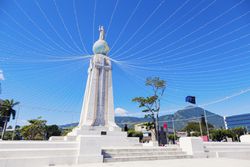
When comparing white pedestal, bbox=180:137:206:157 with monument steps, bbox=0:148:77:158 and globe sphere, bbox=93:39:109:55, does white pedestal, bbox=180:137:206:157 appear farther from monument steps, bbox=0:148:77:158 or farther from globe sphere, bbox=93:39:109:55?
globe sphere, bbox=93:39:109:55

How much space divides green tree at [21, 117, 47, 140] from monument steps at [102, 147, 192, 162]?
35.6 metres

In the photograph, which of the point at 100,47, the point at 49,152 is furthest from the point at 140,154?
the point at 100,47

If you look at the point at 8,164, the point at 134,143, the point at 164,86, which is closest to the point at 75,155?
the point at 8,164

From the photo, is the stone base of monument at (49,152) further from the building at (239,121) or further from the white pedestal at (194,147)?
the building at (239,121)

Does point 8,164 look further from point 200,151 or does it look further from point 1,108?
point 1,108

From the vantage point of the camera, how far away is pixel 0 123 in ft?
139

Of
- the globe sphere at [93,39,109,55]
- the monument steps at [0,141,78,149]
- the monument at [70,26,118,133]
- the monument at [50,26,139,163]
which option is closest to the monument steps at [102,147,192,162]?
the monument steps at [0,141,78,149]

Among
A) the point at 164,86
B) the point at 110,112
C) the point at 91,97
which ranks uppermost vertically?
the point at 164,86

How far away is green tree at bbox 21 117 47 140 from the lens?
37.8m

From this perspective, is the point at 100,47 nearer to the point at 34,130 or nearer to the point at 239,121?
the point at 34,130

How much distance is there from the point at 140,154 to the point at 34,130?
123ft

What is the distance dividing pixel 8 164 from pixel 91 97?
11.2 m

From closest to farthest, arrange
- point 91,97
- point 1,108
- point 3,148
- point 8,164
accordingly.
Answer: point 8,164
point 3,148
point 91,97
point 1,108

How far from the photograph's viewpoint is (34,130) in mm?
38406
